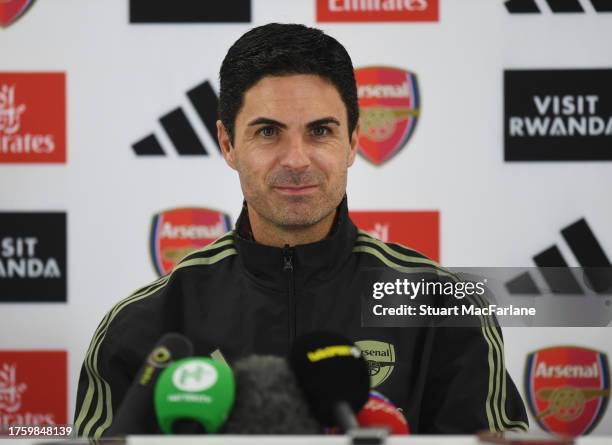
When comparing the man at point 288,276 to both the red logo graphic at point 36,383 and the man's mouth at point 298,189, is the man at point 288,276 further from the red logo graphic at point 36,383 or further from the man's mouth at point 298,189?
the red logo graphic at point 36,383

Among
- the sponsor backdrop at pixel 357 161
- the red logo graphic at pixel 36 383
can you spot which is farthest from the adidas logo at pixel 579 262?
the red logo graphic at pixel 36 383

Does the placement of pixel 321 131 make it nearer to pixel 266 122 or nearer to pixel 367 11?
pixel 266 122

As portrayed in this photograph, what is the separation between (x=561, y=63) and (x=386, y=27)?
456 millimetres

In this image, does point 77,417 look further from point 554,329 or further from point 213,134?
point 554,329

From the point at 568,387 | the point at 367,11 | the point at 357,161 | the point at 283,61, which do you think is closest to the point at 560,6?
the point at 367,11

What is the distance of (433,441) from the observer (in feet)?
2.02

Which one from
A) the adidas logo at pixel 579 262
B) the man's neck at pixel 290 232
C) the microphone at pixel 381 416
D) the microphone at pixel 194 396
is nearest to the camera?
the microphone at pixel 194 396

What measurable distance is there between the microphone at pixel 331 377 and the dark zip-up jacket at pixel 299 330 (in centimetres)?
45

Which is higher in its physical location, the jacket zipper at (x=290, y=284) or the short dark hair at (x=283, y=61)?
the short dark hair at (x=283, y=61)

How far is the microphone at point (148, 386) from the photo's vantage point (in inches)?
26.5

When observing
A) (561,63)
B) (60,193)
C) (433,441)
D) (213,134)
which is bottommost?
(433,441)

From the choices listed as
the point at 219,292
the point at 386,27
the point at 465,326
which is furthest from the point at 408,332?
the point at 386,27

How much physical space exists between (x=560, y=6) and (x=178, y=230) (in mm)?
1132

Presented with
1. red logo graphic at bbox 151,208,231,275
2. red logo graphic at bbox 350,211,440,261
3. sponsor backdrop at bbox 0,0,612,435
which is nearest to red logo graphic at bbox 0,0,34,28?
sponsor backdrop at bbox 0,0,612,435
